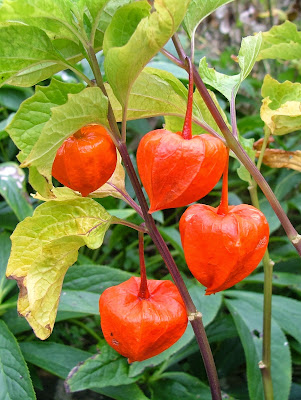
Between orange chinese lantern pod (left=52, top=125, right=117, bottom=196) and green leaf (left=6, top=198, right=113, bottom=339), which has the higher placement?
orange chinese lantern pod (left=52, top=125, right=117, bottom=196)

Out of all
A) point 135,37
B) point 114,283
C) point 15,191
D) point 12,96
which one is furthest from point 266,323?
point 12,96

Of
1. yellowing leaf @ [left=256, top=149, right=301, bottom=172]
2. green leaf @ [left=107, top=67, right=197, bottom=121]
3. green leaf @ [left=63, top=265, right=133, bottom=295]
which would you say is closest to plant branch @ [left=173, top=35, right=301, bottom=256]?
green leaf @ [left=107, top=67, right=197, bottom=121]

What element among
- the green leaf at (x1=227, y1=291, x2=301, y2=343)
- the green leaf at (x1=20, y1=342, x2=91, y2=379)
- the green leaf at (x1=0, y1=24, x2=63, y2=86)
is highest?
the green leaf at (x1=0, y1=24, x2=63, y2=86)

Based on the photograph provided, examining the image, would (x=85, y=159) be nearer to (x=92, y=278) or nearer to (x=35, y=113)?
(x=35, y=113)

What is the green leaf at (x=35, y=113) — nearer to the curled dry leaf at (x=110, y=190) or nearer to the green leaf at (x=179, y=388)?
the curled dry leaf at (x=110, y=190)

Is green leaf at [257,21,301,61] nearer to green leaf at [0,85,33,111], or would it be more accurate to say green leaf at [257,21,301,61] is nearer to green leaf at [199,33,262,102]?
green leaf at [199,33,262,102]
